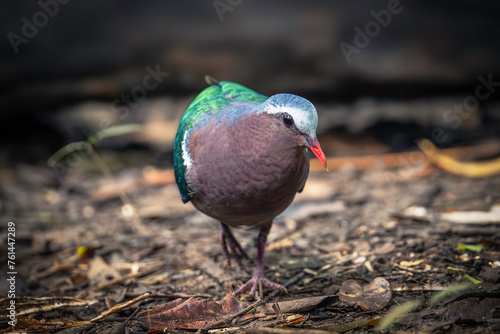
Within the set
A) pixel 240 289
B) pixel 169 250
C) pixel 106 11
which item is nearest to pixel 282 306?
pixel 240 289

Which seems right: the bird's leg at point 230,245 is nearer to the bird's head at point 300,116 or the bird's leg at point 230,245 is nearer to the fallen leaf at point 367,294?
the fallen leaf at point 367,294

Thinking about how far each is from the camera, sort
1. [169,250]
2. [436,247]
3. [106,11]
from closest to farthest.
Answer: [436,247]
[169,250]
[106,11]

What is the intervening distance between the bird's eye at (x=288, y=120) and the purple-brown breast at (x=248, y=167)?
0.09 feet

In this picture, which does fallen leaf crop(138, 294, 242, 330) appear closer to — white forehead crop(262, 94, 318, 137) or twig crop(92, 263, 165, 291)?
twig crop(92, 263, 165, 291)

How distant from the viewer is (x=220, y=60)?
6668mm

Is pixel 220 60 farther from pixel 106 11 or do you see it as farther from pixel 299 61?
pixel 106 11

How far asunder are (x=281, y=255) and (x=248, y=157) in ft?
4.68

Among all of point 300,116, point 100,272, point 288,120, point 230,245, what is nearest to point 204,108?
point 288,120

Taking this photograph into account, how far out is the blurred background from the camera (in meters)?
6.52

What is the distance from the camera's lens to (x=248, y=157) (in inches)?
119

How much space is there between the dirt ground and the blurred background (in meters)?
0.91

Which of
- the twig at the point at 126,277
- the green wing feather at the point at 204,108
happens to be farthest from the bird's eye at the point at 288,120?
the twig at the point at 126,277

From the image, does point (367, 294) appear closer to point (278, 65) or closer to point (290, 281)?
point (290, 281)

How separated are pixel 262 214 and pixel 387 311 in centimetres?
100
